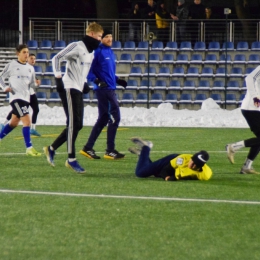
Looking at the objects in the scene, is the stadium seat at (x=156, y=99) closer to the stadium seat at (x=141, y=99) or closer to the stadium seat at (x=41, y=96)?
the stadium seat at (x=141, y=99)

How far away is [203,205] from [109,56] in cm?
578

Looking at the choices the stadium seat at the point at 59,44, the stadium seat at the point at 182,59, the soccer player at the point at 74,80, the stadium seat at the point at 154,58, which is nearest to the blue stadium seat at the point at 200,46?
the stadium seat at the point at 182,59

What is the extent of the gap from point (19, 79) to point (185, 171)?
530 centimetres

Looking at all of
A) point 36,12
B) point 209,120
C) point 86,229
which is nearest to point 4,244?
point 86,229

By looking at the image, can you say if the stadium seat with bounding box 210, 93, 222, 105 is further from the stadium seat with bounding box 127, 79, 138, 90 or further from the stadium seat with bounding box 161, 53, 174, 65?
the stadium seat with bounding box 127, 79, 138, 90

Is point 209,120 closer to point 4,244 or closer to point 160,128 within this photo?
point 160,128

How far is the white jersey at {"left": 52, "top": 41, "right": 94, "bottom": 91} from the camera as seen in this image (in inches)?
433

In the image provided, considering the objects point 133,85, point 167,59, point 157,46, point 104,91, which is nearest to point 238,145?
point 104,91

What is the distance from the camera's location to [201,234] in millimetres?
6797

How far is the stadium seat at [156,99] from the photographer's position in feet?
96.5

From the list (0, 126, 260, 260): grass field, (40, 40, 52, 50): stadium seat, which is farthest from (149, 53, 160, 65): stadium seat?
(0, 126, 260, 260): grass field

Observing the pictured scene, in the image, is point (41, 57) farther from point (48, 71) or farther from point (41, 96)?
point (41, 96)

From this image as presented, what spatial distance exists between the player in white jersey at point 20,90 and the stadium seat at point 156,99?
14624 millimetres

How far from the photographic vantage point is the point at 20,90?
14.4 m
